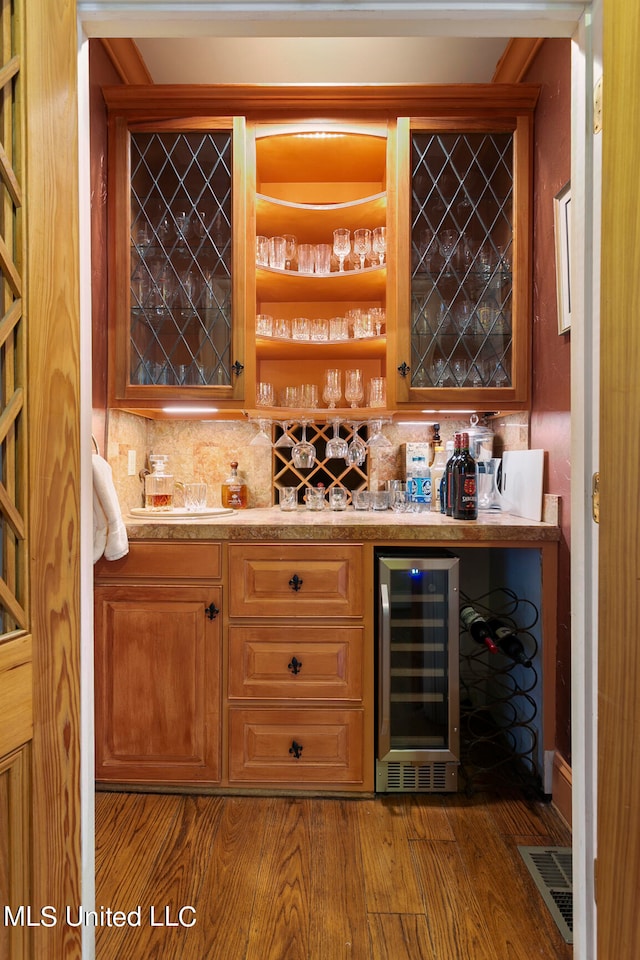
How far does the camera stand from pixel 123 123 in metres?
2.12

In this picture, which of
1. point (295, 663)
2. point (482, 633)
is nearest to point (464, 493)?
point (482, 633)

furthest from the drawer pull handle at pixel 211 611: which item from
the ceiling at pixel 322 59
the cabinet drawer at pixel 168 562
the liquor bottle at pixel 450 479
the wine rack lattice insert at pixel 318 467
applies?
the ceiling at pixel 322 59

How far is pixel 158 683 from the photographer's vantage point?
1883 millimetres

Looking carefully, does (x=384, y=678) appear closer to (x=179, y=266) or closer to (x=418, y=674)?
(x=418, y=674)

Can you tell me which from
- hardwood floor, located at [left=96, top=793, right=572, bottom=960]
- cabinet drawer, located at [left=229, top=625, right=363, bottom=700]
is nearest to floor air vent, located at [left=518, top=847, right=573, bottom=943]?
hardwood floor, located at [left=96, top=793, right=572, bottom=960]

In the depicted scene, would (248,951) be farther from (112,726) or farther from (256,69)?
(256,69)

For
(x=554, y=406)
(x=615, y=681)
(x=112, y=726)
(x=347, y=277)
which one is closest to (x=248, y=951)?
(x=112, y=726)

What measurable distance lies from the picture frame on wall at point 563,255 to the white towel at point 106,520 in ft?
5.35

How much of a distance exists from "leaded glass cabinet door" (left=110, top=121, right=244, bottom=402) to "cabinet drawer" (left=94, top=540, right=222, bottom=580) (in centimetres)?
63

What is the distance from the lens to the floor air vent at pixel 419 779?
6.24ft

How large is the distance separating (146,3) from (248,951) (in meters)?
2.04

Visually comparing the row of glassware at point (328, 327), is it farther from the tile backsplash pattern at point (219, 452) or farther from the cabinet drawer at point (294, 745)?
the cabinet drawer at point (294, 745)

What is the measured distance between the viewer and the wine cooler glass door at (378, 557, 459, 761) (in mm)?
1904

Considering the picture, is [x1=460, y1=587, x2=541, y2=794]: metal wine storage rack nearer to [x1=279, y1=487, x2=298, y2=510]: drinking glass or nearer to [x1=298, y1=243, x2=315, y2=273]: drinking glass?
[x1=279, y1=487, x2=298, y2=510]: drinking glass
